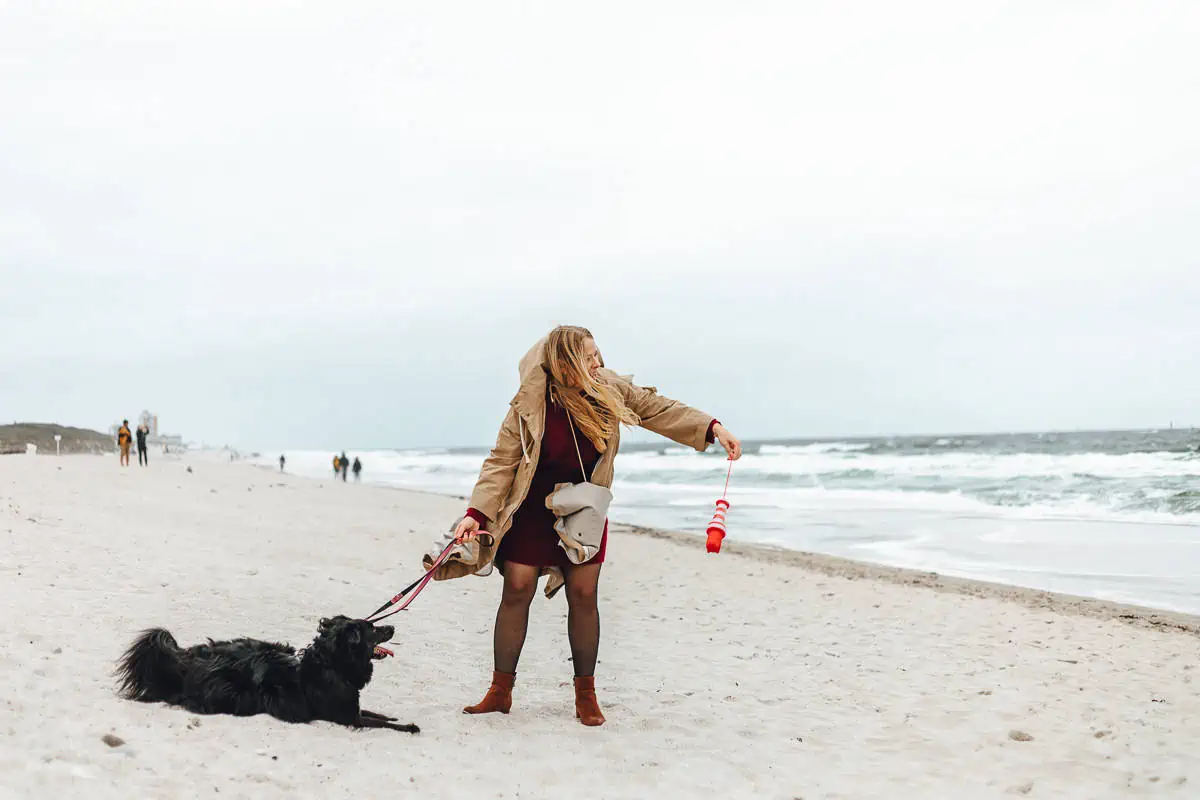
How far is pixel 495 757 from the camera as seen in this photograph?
3.62 metres

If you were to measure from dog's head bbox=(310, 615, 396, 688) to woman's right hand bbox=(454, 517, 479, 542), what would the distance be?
1.62ft

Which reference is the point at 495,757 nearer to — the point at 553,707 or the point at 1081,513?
the point at 553,707

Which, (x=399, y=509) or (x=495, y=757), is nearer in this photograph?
(x=495, y=757)

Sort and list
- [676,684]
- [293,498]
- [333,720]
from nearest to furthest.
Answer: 1. [333,720]
2. [676,684]
3. [293,498]

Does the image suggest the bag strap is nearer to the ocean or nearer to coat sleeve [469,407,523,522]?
coat sleeve [469,407,523,522]

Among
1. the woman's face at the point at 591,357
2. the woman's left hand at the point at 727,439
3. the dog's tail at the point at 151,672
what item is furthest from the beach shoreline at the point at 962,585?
the dog's tail at the point at 151,672

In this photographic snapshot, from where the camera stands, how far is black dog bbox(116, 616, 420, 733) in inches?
149

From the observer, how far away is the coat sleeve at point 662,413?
405 centimetres

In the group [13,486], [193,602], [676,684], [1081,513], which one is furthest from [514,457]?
[1081,513]

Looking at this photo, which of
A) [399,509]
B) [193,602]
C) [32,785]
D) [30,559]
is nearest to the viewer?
[32,785]

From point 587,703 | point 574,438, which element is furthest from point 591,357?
point 587,703

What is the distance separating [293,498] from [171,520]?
261 inches

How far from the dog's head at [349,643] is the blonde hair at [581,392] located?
1.27m

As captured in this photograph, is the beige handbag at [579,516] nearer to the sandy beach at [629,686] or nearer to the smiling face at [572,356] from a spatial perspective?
the smiling face at [572,356]
